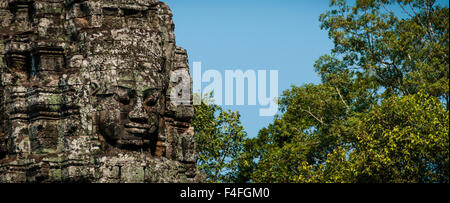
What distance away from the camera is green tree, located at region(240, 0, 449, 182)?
22.1 metres

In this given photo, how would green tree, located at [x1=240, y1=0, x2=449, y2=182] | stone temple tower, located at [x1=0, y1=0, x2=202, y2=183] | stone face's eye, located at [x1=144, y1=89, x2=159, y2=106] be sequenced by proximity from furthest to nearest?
green tree, located at [x1=240, y1=0, x2=449, y2=182], stone face's eye, located at [x1=144, y1=89, x2=159, y2=106], stone temple tower, located at [x1=0, y1=0, x2=202, y2=183]

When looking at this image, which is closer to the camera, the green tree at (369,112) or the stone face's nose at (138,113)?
the stone face's nose at (138,113)

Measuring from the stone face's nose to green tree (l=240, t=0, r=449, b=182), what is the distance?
30.7 feet

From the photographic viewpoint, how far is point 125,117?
551 inches

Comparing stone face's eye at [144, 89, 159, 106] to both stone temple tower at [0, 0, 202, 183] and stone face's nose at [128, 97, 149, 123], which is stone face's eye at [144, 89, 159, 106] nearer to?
stone temple tower at [0, 0, 202, 183]

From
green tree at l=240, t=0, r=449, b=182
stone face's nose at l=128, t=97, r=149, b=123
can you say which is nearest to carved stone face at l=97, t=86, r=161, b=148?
stone face's nose at l=128, t=97, r=149, b=123

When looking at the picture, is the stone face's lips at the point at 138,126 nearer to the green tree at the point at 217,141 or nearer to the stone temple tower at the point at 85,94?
the stone temple tower at the point at 85,94

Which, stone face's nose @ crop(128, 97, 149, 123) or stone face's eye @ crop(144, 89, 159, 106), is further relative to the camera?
stone face's eye @ crop(144, 89, 159, 106)

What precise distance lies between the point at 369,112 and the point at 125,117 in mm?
11902

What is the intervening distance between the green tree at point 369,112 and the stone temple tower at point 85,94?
861cm

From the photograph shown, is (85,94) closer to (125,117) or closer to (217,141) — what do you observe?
(125,117)

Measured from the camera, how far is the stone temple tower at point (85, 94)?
13.9 metres

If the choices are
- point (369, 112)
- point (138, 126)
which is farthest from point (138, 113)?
point (369, 112)

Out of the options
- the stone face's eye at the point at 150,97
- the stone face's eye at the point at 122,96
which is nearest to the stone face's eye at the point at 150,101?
the stone face's eye at the point at 150,97
